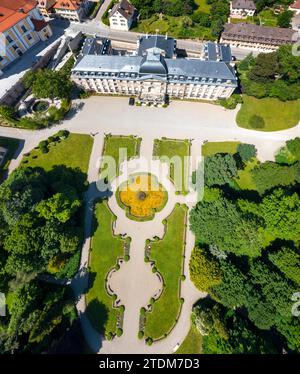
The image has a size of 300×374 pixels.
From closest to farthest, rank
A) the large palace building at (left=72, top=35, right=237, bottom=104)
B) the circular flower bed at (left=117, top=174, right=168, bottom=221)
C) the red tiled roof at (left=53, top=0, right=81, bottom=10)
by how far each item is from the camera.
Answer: the circular flower bed at (left=117, top=174, right=168, bottom=221) < the large palace building at (left=72, top=35, right=237, bottom=104) < the red tiled roof at (left=53, top=0, right=81, bottom=10)

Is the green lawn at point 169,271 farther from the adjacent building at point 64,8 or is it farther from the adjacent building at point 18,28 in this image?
the adjacent building at point 64,8

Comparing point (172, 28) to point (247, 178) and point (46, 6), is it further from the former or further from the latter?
point (247, 178)

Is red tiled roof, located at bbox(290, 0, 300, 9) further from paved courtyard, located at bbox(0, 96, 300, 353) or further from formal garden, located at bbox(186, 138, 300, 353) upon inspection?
formal garden, located at bbox(186, 138, 300, 353)

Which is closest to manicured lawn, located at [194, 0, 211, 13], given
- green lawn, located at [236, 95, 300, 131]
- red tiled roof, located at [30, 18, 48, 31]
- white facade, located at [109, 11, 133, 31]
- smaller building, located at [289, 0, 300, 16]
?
white facade, located at [109, 11, 133, 31]

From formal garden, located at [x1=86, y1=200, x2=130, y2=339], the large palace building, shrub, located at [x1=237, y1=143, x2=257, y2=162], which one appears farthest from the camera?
the large palace building

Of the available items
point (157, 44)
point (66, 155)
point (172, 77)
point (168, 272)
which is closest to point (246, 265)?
point (168, 272)

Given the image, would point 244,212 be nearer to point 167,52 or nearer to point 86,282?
point 86,282
